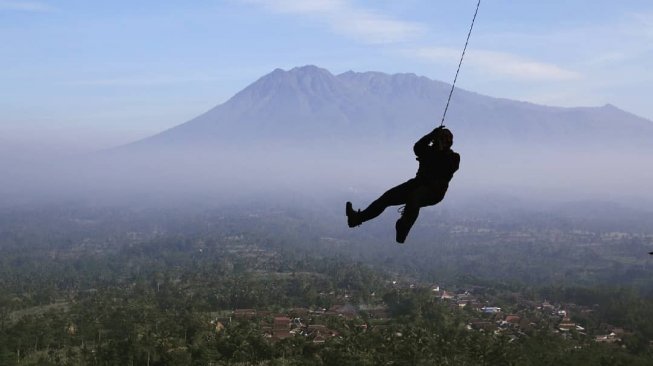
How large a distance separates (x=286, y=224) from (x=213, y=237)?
1471 inches

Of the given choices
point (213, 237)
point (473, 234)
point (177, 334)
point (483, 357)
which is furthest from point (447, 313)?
point (473, 234)

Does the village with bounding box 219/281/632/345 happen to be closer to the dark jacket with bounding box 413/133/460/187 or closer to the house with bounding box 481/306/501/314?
the house with bounding box 481/306/501/314

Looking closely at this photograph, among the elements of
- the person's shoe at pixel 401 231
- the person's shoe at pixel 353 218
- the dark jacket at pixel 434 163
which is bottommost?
the person's shoe at pixel 401 231

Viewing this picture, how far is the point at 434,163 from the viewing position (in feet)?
23.2

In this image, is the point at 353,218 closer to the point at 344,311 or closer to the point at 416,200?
the point at 416,200

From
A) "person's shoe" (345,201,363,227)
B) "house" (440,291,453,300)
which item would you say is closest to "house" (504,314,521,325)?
"house" (440,291,453,300)

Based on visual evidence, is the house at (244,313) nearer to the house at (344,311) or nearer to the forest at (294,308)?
the forest at (294,308)

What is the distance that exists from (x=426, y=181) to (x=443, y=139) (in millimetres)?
542

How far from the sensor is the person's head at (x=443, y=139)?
6.87 metres

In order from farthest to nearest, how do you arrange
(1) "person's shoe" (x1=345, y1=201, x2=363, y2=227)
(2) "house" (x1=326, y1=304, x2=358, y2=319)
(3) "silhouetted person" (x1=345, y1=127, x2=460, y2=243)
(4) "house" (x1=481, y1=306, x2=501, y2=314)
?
(4) "house" (x1=481, y1=306, x2=501, y2=314)
(2) "house" (x1=326, y1=304, x2=358, y2=319)
(1) "person's shoe" (x1=345, y1=201, x2=363, y2=227)
(3) "silhouetted person" (x1=345, y1=127, x2=460, y2=243)

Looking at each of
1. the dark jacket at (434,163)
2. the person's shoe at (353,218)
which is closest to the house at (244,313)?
the person's shoe at (353,218)

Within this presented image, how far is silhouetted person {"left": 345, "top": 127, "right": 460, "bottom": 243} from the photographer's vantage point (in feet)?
22.9

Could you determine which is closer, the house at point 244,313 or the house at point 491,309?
the house at point 244,313

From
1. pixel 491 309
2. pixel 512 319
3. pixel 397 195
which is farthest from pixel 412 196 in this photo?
pixel 491 309
